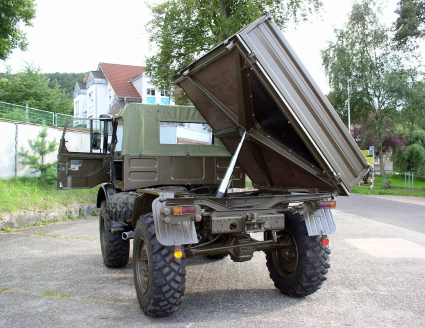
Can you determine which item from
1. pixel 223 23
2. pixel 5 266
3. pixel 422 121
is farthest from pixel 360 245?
pixel 422 121

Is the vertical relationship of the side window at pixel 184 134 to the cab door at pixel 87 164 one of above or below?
above

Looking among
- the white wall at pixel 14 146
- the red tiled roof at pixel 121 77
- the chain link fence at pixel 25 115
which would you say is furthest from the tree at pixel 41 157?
the red tiled roof at pixel 121 77

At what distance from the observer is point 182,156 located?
20.0ft

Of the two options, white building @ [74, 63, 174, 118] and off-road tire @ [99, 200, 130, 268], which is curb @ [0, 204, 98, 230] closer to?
off-road tire @ [99, 200, 130, 268]

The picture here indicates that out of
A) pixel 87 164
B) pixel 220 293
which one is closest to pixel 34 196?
pixel 87 164

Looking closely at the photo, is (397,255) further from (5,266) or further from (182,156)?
(5,266)

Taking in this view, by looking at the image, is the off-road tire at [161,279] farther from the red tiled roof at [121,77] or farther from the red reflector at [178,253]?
the red tiled roof at [121,77]

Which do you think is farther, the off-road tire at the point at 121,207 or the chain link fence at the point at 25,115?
the chain link fence at the point at 25,115

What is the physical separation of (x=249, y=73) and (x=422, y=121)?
2820 cm

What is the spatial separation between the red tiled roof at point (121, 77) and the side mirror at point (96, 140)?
137 ft

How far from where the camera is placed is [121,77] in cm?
5159

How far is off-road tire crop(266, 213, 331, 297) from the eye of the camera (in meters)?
4.58

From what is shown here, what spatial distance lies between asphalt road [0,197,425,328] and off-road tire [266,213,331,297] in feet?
0.49

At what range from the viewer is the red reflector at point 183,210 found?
12.9ft
